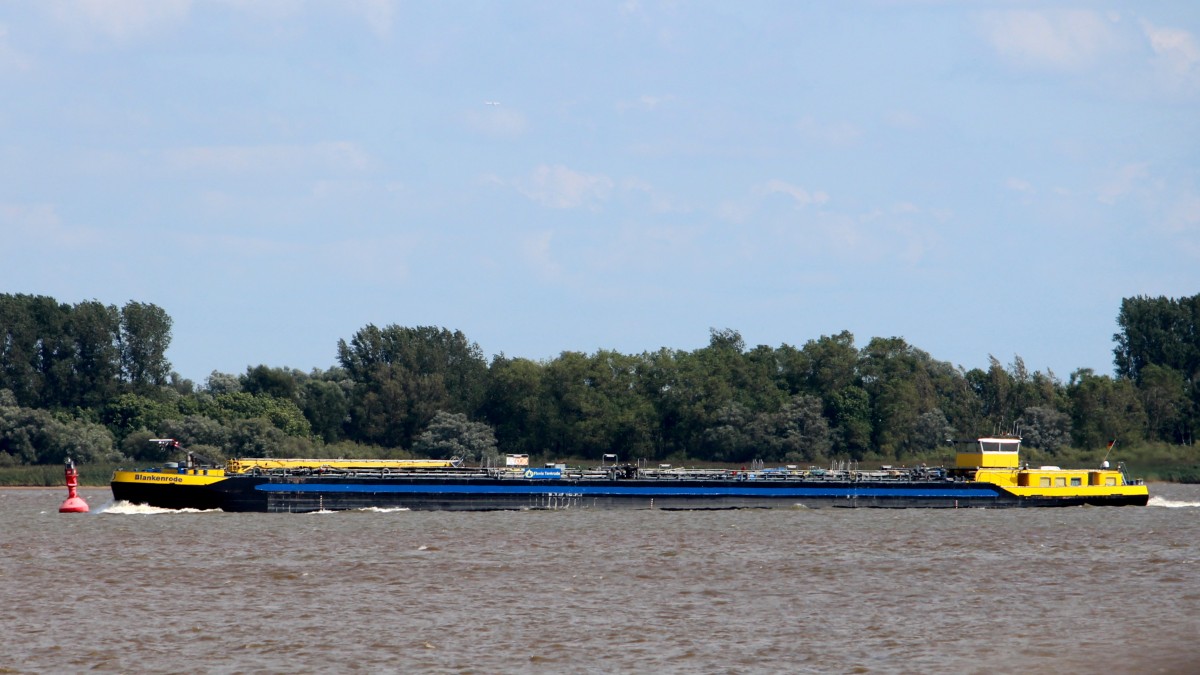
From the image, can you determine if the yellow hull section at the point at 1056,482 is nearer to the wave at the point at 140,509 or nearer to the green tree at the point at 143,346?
the wave at the point at 140,509

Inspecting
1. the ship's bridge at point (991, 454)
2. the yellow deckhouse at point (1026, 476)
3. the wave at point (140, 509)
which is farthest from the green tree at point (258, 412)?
the yellow deckhouse at point (1026, 476)

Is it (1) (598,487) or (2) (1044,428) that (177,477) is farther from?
(2) (1044,428)

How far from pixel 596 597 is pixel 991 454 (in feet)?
185

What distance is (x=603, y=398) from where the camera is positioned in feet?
576

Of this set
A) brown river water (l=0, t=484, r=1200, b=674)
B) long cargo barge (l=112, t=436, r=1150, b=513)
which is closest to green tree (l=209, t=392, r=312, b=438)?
long cargo barge (l=112, t=436, r=1150, b=513)

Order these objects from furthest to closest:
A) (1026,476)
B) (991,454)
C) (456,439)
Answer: (456,439) → (991,454) → (1026,476)

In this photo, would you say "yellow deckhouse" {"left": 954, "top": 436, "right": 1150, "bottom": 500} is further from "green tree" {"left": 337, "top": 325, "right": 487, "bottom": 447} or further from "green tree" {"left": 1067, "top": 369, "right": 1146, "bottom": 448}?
"green tree" {"left": 337, "top": 325, "right": 487, "bottom": 447}

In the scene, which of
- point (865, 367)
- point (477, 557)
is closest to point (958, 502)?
point (477, 557)

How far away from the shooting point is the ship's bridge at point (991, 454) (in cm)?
10175

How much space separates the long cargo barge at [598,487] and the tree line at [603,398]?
61.9 metres

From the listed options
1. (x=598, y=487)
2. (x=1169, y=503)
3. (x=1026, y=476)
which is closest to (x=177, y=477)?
(x=598, y=487)

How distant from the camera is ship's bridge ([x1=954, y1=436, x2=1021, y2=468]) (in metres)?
102

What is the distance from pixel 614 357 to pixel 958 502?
85.4m

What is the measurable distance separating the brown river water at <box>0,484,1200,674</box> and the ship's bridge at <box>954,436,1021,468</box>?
16.0 m
